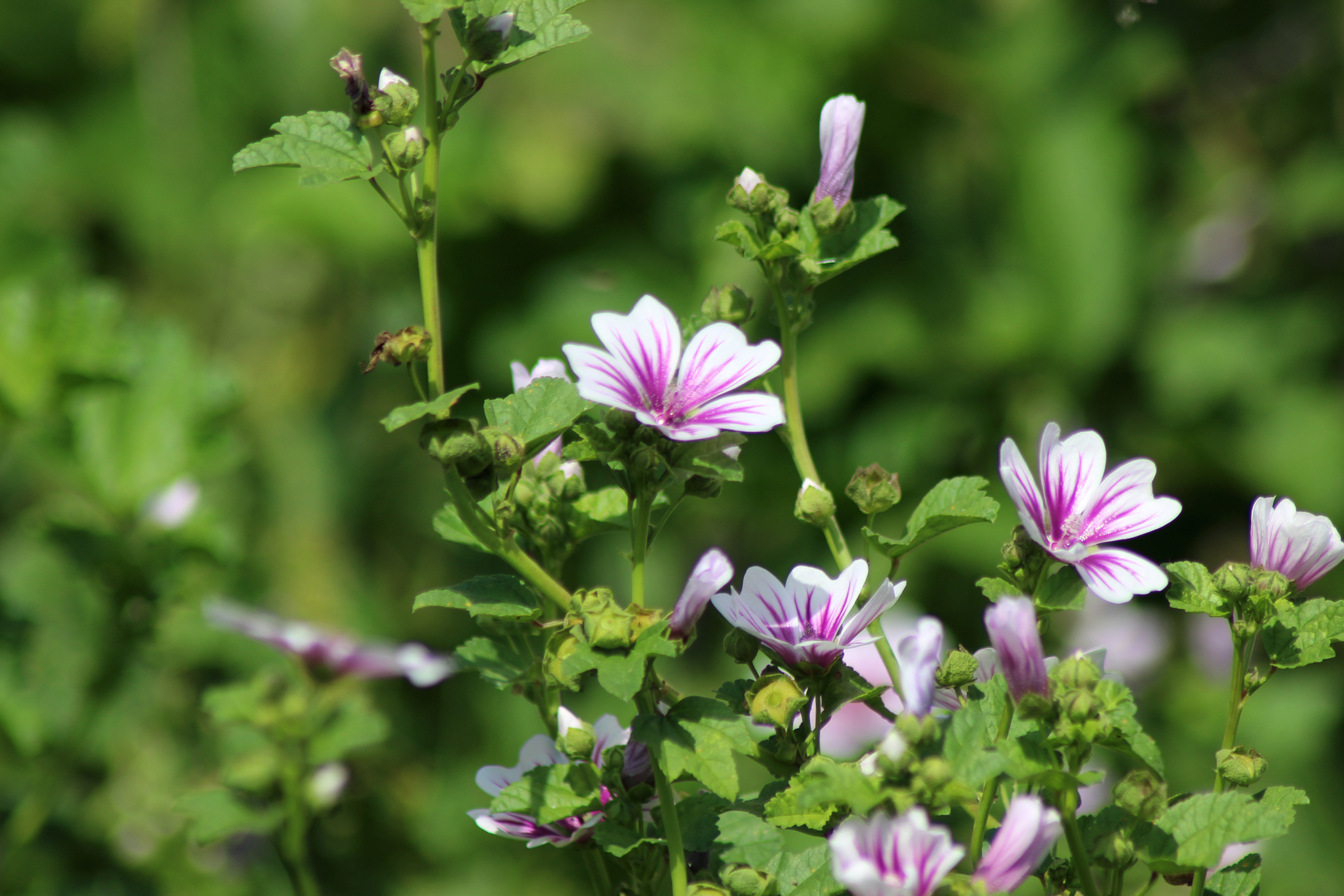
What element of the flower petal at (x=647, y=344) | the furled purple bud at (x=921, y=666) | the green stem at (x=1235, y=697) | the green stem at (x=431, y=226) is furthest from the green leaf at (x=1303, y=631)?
the green stem at (x=431, y=226)

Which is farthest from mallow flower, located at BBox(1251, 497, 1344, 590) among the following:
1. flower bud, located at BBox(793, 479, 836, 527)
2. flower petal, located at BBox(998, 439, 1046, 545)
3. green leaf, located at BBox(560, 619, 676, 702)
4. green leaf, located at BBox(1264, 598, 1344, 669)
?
green leaf, located at BBox(560, 619, 676, 702)

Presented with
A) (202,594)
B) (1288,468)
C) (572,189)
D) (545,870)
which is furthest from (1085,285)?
(202,594)

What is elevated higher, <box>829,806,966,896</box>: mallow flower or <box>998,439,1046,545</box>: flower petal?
<box>998,439,1046,545</box>: flower petal

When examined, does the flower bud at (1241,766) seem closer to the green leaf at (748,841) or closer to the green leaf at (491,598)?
the green leaf at (748,841)

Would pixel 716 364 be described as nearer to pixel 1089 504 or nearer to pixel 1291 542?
pixel 1089 504

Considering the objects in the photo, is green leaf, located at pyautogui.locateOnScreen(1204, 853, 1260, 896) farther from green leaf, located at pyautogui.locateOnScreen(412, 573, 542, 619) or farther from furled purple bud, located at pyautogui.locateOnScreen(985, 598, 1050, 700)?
green leaf, located at pyautogui.locateOnScreen(412, 573, 542, 619)

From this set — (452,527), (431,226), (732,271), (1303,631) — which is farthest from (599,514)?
(732,271)
